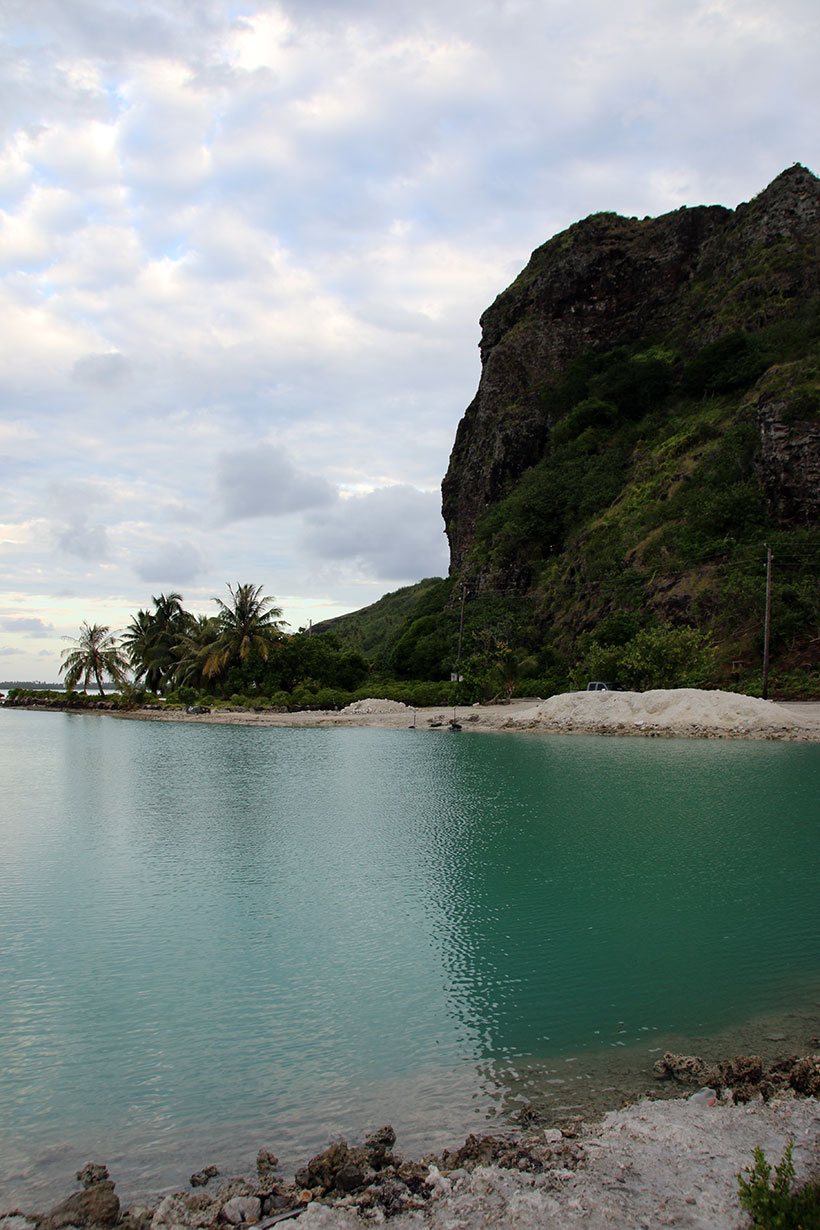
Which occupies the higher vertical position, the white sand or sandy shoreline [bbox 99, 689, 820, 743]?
sandy shoreline [bbox 99, 689, 820, 743]

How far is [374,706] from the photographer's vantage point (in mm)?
61844

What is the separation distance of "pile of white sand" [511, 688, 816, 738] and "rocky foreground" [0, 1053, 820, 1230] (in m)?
35.3

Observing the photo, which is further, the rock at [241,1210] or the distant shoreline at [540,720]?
the distant shoreline at [540,720]

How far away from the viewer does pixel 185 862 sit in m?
16.6

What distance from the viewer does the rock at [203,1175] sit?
19.3ft

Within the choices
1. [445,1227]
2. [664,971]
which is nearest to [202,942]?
[664,971]

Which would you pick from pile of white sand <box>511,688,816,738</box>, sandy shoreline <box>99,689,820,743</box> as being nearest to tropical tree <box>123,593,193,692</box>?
sandy shoreline <box>99,689,820,743</box>

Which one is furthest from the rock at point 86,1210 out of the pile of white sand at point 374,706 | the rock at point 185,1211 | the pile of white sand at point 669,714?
the pile of white sand at point 374,706

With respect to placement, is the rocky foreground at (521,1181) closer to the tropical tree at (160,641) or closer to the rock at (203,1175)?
the rock at (203,1175)

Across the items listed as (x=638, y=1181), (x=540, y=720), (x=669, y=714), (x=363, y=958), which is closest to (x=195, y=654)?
(x=540, y=720)

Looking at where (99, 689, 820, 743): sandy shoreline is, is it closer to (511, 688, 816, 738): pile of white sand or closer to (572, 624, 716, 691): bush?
(511, 688, 816, 738): pile of white sand

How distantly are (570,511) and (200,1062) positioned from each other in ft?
264

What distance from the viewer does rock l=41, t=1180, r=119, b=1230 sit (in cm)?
529

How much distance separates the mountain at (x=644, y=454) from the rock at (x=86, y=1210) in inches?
1918
